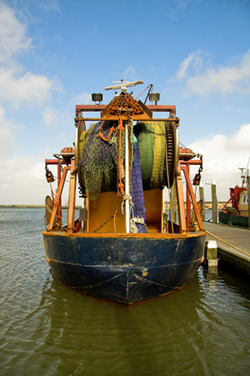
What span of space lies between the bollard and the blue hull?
3994mm

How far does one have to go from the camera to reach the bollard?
911 centimetres

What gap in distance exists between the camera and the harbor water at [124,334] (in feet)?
11.9

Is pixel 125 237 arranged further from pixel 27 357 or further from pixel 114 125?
pixel 114 125

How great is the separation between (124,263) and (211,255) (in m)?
5.59

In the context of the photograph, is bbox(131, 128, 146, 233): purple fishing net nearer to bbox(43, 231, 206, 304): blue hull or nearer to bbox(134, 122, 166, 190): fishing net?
bbox(134, 122, 166, 190): fishing net

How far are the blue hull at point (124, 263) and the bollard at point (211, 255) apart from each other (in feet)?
13.1

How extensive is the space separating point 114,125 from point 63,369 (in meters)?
4.62

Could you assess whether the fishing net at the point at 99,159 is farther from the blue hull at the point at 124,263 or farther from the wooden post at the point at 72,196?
the blue hull at the point at 124,263

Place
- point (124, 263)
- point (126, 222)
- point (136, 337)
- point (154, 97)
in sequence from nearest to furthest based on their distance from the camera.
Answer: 1. point (136, 337)
2. point (124, 263)
3. point (126, 222)
4. point (154, 97)

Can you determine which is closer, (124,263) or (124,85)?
(124,263)

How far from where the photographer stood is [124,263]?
185 inches

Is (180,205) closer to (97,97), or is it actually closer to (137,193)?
(137,193)

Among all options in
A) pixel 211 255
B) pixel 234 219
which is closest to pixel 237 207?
pixel 234 219

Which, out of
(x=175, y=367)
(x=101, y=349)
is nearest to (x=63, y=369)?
(x=101, y=349)
